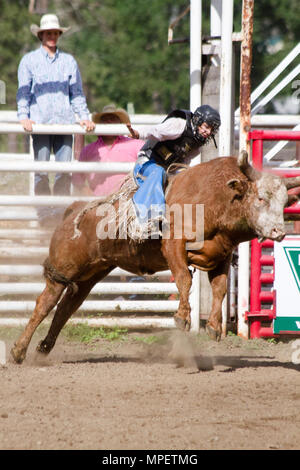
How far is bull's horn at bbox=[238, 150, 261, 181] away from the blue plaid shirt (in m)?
2.83

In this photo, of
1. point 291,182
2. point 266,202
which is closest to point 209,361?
point 266,202

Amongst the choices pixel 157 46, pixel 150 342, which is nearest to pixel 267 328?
pixel 150 342

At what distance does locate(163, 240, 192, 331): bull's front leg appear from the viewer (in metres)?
5.69

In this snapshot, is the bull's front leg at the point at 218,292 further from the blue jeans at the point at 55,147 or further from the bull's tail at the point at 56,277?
the blue jeans at the point at 55,147

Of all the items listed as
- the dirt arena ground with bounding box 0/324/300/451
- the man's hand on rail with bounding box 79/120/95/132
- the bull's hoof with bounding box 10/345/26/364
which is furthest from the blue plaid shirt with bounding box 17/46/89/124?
the bull's hoof with bounding box 10/345/26/364

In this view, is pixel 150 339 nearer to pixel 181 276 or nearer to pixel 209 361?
pixel 209 361

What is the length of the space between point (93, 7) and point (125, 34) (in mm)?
A: 2729

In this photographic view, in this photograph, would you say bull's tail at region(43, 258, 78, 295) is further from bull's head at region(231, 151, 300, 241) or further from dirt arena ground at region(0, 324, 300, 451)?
bull's head at region(231, 151, 300, 241)

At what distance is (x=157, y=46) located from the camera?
2600cm

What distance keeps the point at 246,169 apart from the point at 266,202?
0.93 ft

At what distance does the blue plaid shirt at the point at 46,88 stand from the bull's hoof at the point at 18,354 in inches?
103

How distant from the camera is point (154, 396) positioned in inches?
205

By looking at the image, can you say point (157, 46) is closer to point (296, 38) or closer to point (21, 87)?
point (296, 38)

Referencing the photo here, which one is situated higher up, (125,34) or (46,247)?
(125,34)
